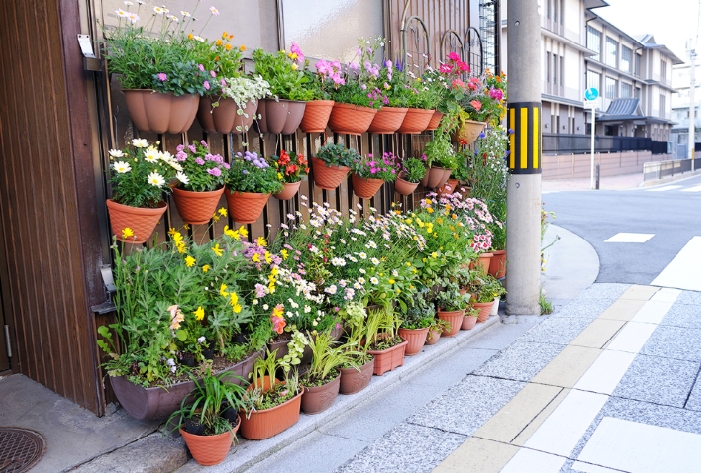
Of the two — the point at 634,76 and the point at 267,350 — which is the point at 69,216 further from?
the point at 634,76

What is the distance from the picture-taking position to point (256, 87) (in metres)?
4.03

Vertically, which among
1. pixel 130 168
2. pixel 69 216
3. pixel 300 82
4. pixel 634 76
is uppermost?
pixel 634 76

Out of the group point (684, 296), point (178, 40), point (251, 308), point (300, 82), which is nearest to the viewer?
point (251, 308)

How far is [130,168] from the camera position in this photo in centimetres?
354

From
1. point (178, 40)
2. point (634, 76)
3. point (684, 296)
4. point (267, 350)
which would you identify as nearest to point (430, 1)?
point (178, 40)

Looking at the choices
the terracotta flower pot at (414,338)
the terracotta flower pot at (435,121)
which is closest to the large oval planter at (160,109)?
the terracotta flower pot at (414,338)

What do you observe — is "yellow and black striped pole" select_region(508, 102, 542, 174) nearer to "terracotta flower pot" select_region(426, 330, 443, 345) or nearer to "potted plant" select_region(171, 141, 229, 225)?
"terracotta flower pot" select_region(426, 330, 443, 345)

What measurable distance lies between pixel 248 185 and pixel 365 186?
170cm

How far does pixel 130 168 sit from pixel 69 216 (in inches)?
21.3

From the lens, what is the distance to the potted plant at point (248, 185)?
412 cm

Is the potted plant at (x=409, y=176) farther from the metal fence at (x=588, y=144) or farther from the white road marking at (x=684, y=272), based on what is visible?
the metal fence at (x=588, y=144)

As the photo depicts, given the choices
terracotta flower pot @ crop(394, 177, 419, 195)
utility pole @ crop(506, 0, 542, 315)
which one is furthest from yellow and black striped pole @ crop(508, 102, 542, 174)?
terracotta flower pot @ crop(394, 177, 419, 195)

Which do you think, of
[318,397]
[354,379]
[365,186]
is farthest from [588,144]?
[318,397]

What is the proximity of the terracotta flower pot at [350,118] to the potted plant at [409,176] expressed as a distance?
103 centimetres
